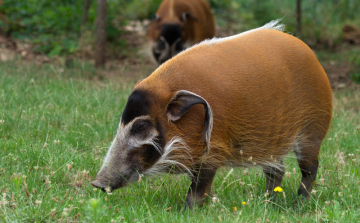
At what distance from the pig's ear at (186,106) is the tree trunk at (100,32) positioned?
224 inches

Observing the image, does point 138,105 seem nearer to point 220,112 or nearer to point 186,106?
point 186,106

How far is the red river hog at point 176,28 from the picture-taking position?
8797 millimetres

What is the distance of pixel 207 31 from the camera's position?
32.0 feet

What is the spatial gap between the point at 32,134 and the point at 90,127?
61 centimetres

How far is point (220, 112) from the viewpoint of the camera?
122 inches

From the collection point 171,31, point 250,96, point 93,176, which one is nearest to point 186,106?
point 250,96

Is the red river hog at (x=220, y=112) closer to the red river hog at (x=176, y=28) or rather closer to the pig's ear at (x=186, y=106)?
the pig's ear at (x=186, y=106)

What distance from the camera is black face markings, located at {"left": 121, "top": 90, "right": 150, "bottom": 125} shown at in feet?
10.1

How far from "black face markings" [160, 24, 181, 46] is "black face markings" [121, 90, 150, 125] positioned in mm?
5815

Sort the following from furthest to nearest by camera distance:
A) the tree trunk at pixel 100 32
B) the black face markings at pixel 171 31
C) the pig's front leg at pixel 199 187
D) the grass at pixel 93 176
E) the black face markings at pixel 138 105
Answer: the black face markings at pixel 171 31, the tree trunk at pixel 100 32, the pig's front leg at pixel 199 187, the black face markings at pixel 138 105, the grass at pixel 93 176

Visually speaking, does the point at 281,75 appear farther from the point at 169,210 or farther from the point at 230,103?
the point at 169,210

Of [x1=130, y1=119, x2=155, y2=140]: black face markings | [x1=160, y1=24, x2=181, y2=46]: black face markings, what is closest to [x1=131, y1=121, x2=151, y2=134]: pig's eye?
[x1=130, y1=119, x2=155, y2=140]: black face markings

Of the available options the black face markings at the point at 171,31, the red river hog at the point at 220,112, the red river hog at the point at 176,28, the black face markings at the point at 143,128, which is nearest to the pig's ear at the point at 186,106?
the red river hog at the point at 220,112

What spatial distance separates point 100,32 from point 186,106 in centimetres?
604
